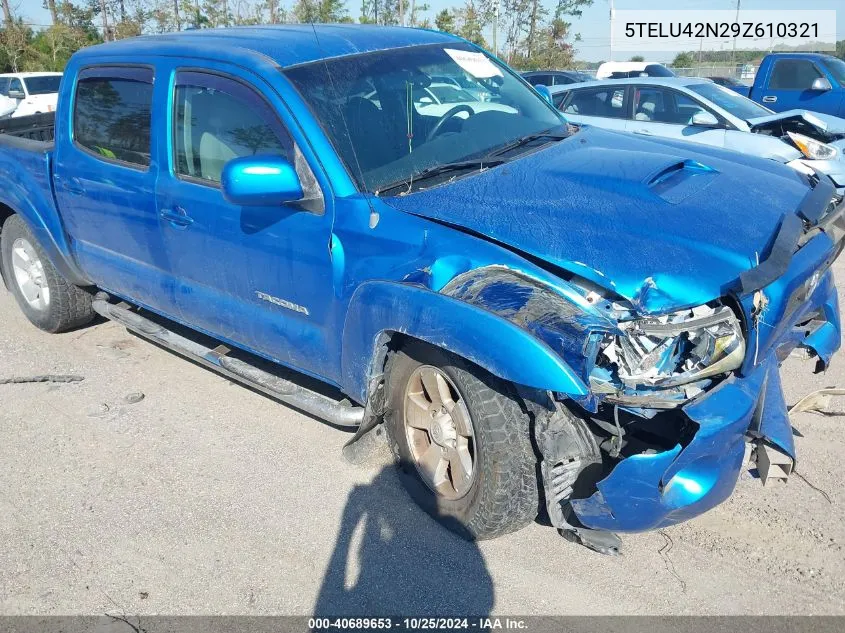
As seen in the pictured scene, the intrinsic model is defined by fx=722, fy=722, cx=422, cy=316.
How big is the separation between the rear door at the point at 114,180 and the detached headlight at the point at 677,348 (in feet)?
8.61

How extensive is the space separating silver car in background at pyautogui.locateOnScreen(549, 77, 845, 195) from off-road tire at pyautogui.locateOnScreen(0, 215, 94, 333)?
185 inches

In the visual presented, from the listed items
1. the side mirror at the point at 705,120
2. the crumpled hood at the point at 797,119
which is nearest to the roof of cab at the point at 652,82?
the side mirror at the point at 705,120

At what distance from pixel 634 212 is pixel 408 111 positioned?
1253 millimetres

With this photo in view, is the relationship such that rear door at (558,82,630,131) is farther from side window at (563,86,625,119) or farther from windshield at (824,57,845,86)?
windshield at (824,57,845,86)

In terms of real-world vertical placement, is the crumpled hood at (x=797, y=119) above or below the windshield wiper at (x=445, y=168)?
below

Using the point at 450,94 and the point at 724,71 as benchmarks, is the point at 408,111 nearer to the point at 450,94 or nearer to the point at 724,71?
the point at 450,94

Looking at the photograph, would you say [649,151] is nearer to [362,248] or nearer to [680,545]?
[362,248]

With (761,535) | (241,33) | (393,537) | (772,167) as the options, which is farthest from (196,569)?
(772,167)

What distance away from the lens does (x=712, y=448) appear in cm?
233

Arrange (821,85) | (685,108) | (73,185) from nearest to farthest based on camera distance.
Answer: (73,185), (685,108), (821,85)

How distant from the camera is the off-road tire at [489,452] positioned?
2676 mm

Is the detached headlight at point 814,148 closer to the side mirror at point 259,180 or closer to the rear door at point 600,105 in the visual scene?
the rear door at point 600,105

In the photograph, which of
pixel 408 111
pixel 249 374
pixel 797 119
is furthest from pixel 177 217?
pixel 797 119

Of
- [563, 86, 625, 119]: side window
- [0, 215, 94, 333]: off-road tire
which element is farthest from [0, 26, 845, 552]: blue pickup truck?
[563, 86, 625, 119]: side window
